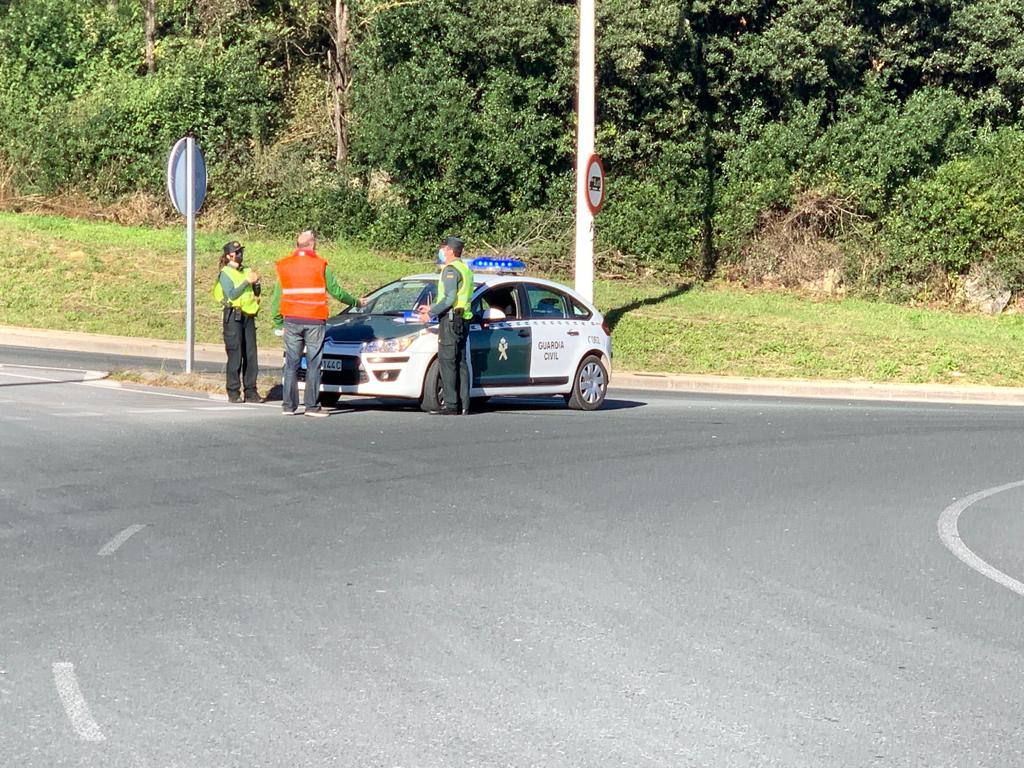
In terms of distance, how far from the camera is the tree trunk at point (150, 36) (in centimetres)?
3691

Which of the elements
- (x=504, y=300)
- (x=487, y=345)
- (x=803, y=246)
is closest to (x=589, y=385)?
(x=504, y=300)

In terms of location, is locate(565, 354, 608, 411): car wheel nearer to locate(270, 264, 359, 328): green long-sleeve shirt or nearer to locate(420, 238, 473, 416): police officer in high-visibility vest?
locate(420, 238, 473, 416): police officer in high-visibility vest

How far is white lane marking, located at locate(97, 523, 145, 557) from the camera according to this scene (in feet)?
27.3

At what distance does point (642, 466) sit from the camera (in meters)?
12.2

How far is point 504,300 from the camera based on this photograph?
1648 cm

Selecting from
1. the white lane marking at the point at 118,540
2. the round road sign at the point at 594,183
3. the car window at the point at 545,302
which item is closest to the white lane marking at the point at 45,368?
the car window at the point at 545,302

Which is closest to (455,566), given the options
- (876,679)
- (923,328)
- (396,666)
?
(396,666)

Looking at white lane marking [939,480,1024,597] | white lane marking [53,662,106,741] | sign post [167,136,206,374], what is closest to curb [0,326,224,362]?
sign post [167,136,206,374]

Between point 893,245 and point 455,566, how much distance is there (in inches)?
1046

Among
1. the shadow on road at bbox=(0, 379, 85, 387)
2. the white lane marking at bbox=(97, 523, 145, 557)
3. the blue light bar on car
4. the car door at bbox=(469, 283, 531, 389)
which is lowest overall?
the white lane marking at bbox=(97, 523, 145, 557)

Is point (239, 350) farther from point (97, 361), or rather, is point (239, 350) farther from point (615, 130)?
point (615, 130)

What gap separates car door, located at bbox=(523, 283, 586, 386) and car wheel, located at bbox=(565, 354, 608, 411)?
156 mm

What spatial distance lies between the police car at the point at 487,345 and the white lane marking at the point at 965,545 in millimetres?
5652

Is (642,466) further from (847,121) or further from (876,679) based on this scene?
(847,121)
